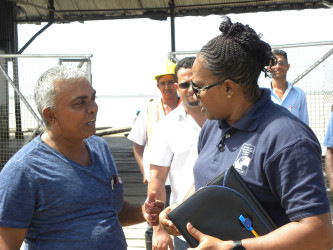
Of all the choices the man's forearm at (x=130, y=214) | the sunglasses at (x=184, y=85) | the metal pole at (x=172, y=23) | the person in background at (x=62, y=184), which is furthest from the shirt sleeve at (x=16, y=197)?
the metal pole at (x=172, y=23)

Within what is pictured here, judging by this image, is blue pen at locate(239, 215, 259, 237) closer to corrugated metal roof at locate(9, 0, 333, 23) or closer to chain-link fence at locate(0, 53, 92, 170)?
chain-link fence at locate(0, 53, 92, 170)

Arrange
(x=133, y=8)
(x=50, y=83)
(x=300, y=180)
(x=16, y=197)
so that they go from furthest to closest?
(x=133, y=8) → (x=50, y=83) → (x=16, y=197) → (x=300, y=180)

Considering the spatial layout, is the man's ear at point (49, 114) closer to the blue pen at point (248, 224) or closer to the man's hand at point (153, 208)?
the man's hand at point (153, 208)

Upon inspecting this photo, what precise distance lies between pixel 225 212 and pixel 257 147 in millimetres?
286

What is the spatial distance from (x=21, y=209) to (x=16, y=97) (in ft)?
18.7

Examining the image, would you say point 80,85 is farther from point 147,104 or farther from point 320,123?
point 320,123

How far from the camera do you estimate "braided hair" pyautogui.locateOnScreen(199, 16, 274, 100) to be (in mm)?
1869

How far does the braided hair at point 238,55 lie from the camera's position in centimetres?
187

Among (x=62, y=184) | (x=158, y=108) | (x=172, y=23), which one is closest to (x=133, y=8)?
(x=172, y=23)

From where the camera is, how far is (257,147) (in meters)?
1.74

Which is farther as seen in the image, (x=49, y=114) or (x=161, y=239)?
(x=161, y=239)

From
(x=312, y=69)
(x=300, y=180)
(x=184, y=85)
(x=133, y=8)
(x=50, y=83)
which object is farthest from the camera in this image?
(x=133, y=8)

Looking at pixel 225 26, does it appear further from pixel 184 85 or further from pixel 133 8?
pixel 133 8

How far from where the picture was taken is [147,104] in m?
5.02
